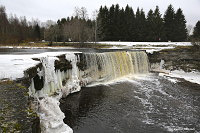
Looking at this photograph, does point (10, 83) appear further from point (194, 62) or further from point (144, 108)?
point (194, 62)

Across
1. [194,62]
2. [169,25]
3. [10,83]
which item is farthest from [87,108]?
[169,25]

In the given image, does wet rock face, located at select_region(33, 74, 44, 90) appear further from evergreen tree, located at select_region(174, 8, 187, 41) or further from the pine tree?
evergreen tree, located at select_region(174, 8, 187, 41)

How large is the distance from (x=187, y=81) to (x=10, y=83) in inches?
591

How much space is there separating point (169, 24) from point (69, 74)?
119 ft

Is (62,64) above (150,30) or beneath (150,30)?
beneath

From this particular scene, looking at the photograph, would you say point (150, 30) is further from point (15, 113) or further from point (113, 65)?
point (15, 113)

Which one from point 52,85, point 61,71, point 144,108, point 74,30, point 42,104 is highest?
point 74,30

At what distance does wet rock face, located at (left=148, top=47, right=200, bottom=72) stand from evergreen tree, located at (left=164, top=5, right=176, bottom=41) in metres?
20.8

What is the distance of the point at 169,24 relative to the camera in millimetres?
39406

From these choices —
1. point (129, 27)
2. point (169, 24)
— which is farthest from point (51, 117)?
point (169, 24)

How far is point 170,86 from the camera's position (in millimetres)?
12867

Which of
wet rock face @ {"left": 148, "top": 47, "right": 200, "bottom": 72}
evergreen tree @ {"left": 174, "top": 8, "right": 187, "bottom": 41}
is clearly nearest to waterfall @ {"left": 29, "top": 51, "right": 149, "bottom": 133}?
wet rock face @ {"left": 148, "top": 47, "right": 200, "bottom": 72}

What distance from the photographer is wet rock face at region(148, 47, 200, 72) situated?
18.1 metres

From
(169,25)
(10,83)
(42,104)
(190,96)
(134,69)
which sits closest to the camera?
(10,83)
